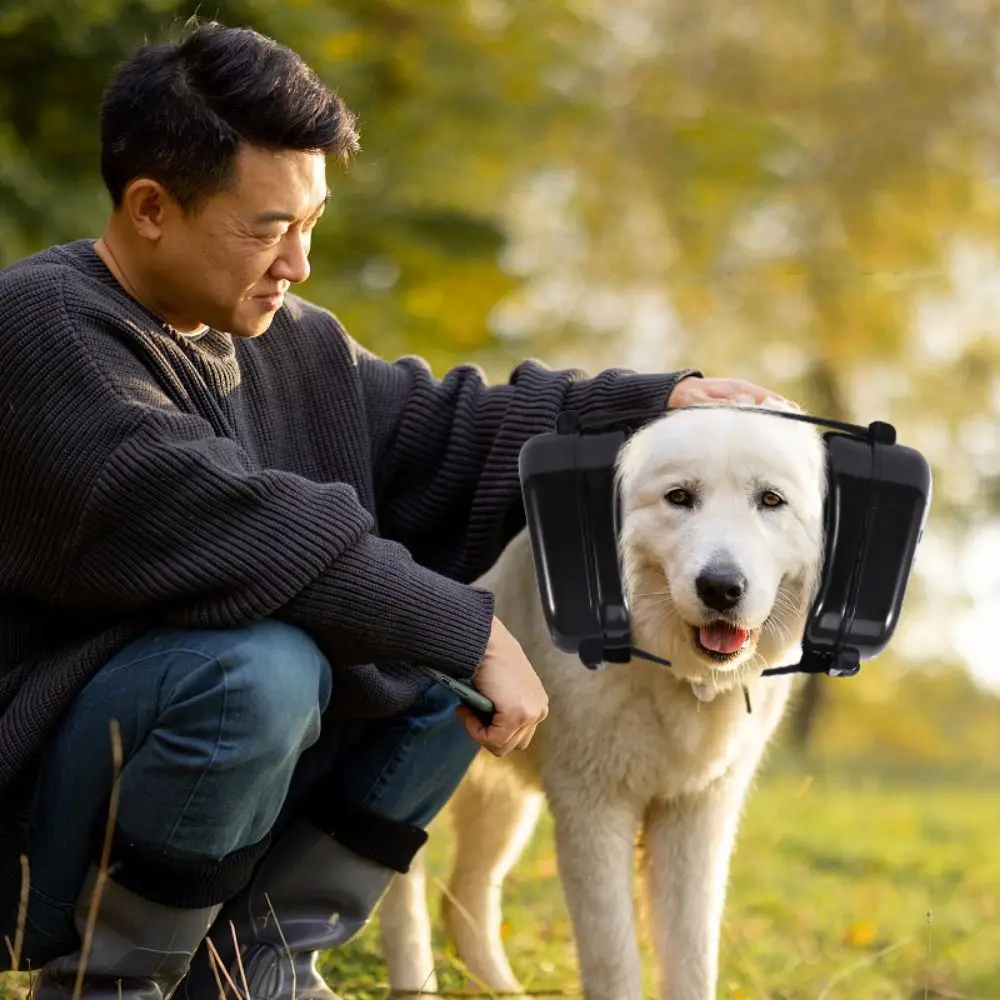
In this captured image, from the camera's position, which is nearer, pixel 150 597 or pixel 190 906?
pixel 150 597

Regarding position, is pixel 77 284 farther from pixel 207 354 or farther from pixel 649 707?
pixel 649 707

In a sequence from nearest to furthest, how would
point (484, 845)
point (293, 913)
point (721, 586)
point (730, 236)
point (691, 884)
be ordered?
point (721, 586), point (293, 913), point (691, 884), point (484, 845), point (730, 236)

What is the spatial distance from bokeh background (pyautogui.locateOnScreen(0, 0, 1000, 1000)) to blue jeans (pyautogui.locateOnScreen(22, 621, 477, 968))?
71cm

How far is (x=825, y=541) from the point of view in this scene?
2496mm

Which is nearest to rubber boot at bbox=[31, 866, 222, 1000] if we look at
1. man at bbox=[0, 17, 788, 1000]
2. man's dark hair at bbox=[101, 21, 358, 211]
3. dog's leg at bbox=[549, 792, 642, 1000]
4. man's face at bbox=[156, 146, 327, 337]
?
man at bbox=[0, 17, 788, 1000]

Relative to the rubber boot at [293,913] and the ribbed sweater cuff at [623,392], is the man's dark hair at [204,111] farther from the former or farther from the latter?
the rubber boot at [293,913]

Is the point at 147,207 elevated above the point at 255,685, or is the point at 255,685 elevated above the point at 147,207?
the point at 147,207

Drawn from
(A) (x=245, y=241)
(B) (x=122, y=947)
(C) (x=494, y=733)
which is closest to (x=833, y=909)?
(C) (x=494, y=733)

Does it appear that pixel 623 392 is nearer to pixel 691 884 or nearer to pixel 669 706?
pixel 669 706

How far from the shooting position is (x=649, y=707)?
269 cm

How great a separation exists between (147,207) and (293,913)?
126 cm

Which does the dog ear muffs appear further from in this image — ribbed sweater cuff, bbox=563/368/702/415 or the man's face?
the man's face

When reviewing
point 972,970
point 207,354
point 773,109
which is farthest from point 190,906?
point 773,109

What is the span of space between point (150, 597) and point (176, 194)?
2.10 feet
